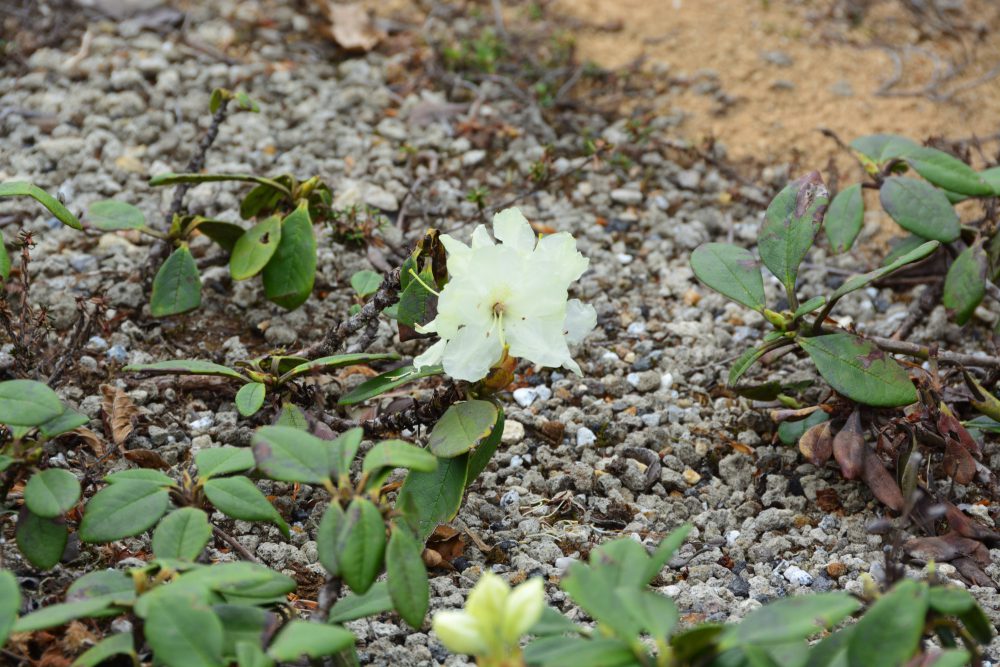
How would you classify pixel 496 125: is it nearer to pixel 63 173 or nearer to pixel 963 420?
pixel 63 173

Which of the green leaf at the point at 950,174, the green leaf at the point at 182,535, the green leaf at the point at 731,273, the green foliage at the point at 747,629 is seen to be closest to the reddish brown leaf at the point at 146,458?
the green leaf at the point at 182,535

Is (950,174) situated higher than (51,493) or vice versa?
(950,174)

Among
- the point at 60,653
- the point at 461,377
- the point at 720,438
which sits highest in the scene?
the point at 461,377

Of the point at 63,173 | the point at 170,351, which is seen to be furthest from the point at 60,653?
the point at 63,173

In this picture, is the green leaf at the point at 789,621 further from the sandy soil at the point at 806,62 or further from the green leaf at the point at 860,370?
the sandy soil at the point at 806,62

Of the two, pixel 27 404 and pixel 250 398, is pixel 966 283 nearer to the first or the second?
pixel 250 398

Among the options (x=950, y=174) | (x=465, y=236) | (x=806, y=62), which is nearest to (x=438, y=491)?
(x=465, y=236)

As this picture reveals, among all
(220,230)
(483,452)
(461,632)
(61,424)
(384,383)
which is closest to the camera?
(461,632)

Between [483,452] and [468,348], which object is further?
[483,452]
